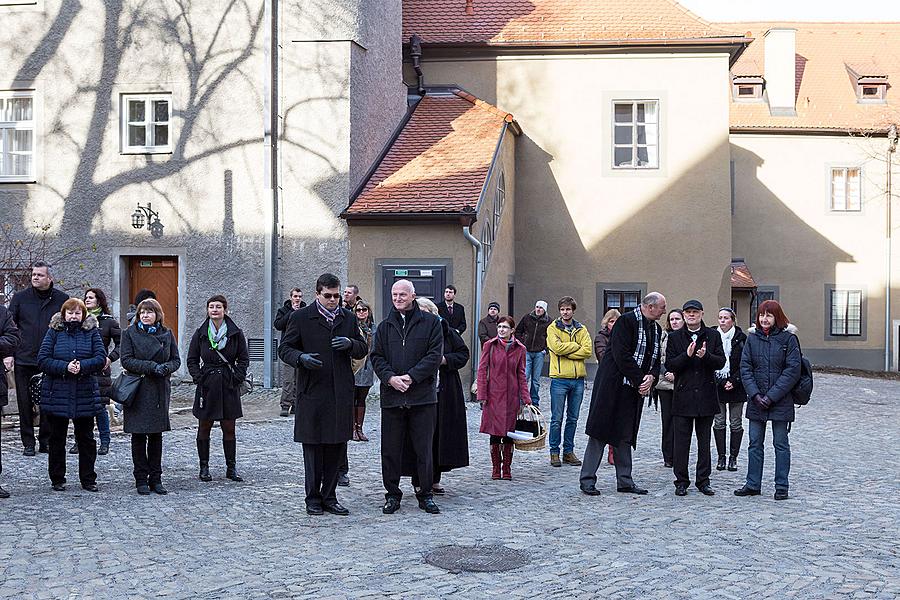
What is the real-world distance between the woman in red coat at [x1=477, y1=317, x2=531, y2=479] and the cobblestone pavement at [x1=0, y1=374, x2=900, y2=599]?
326mm

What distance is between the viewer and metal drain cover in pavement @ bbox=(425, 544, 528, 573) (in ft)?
23.4

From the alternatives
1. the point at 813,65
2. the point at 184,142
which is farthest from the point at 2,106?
the point at 813,65

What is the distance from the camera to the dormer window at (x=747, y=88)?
36.3 m

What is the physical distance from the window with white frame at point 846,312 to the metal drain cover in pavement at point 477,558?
30.8 m

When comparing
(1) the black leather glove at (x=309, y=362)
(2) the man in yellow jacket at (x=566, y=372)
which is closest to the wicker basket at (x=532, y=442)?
(2) the man in yellow jacket at (x=566, y=372)

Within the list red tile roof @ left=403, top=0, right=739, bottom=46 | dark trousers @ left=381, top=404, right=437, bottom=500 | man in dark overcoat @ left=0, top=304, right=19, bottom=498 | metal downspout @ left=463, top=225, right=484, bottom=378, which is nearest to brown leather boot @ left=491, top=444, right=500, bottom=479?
dark trousers @ left=381, top=404, right=437, bottom=500

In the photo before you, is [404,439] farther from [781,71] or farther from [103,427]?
[781,71]

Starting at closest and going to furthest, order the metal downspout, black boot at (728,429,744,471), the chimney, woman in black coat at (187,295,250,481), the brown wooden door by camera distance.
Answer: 1. woman in black coat at (187,295,250,481)
2. black boot at (728,429,744,471)
3. the metal downspout
4. the brown wooden door
5. the chimney

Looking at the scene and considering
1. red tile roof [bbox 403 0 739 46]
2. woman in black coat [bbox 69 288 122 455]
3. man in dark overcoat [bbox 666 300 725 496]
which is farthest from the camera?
red tile roof [bbox 403 0 739 46]

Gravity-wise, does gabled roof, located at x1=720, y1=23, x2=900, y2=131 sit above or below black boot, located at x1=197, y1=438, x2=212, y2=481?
above

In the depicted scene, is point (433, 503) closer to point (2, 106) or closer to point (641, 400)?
point (641, 400)

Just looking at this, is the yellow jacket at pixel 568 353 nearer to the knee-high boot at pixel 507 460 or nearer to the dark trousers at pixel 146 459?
the knee-high boot at pixel 507 460

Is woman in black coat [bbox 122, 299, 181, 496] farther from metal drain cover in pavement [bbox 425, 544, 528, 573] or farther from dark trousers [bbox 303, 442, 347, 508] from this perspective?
metal drain cover in pavement [bbox 425, 544, 528, 573]

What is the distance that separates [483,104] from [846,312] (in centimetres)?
1811
